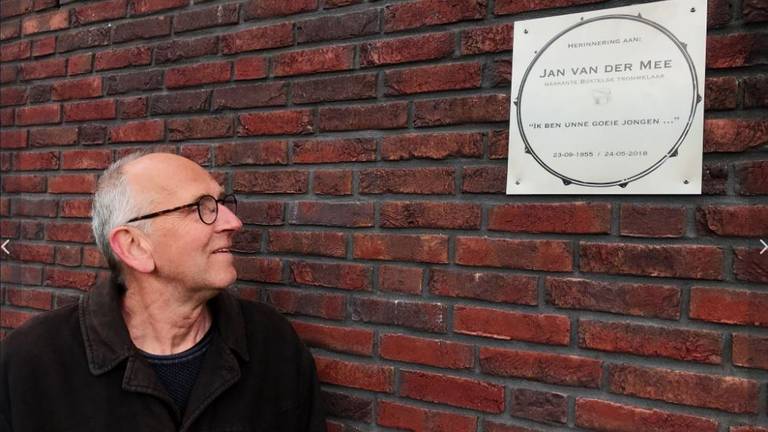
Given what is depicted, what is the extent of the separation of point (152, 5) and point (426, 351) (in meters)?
1.78

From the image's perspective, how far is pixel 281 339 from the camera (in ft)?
6.85

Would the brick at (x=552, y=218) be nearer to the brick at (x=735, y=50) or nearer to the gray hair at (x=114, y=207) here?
the brick at (x=735, y=50)

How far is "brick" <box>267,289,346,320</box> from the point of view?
2.14m

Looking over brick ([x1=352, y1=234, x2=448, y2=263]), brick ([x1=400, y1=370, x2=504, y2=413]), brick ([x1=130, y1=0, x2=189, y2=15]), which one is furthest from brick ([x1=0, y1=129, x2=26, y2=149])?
brick ([x1=400, y1=370, x2=504, y2=413])

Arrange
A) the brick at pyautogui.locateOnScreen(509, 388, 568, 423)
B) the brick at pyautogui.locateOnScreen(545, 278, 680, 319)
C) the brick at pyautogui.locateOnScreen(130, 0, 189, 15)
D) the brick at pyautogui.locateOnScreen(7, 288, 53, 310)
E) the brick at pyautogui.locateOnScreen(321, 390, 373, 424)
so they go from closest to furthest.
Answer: the brick at pyautogui.locateOnScreen(545, 278, 680, 319)
the brick at pyautogui.locateOnScreen(509, 388, 568, 423)
the brick at pyautogui.locateOnScreen(321, 390, 373, 424)
the brick at pyautogui.locateOnScreen(130, 0, 189, 15)
the brick at pyautogui.locateOnScreen(7, 288, 53, 310)

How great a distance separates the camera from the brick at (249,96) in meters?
2.27

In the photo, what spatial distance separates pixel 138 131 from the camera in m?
2.60

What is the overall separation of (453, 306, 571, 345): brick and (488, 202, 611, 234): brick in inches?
9.7

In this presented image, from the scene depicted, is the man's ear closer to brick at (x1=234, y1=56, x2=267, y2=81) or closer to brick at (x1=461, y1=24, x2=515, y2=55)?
brick at (x1=234, y1=56, x2=267, y2=81)

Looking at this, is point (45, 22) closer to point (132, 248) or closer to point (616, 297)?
point (132, 248)

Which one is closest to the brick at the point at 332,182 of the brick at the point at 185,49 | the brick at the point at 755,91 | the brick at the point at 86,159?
the brick at the point at 185,49

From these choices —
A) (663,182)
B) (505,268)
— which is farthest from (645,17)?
(505,268)

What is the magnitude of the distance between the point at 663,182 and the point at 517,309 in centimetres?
53

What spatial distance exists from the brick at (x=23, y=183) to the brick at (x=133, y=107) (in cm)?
59
